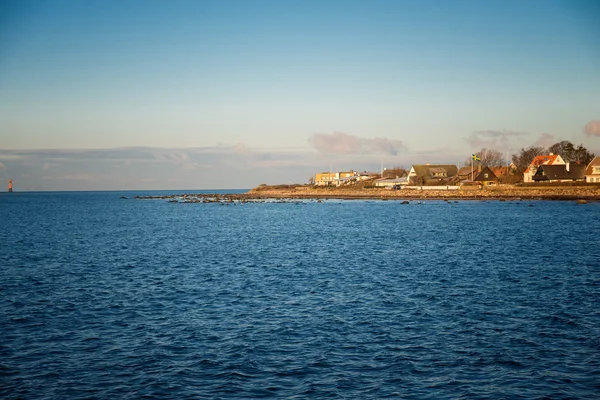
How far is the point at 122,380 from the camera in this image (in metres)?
14.4

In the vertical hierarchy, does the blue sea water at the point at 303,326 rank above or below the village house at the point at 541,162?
below

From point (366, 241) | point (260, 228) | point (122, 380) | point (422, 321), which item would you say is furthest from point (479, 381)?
point (260, 228)

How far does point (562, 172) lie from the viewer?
141000mm

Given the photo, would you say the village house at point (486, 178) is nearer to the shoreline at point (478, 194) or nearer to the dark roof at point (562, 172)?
the shoreline at point (478, 194)

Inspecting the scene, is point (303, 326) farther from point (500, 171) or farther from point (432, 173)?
point (500, 171)

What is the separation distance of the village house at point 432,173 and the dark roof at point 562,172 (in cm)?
4302

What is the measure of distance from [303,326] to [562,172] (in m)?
142

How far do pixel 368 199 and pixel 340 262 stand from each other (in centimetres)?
12358

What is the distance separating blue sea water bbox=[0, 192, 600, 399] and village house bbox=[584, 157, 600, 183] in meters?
109

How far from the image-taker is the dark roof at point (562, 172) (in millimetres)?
140250

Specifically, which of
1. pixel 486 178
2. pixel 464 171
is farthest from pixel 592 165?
pixel 464 171

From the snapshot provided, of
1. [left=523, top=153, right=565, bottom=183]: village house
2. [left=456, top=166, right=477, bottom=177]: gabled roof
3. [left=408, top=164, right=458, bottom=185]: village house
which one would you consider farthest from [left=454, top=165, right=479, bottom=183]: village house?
[left=523, top=153, right=565, bottom=183]: village house

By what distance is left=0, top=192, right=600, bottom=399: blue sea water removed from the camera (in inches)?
553

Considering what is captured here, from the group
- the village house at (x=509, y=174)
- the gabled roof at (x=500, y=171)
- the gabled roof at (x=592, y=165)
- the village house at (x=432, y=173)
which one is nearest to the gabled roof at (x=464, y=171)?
the village house at (x=432, y=173)
